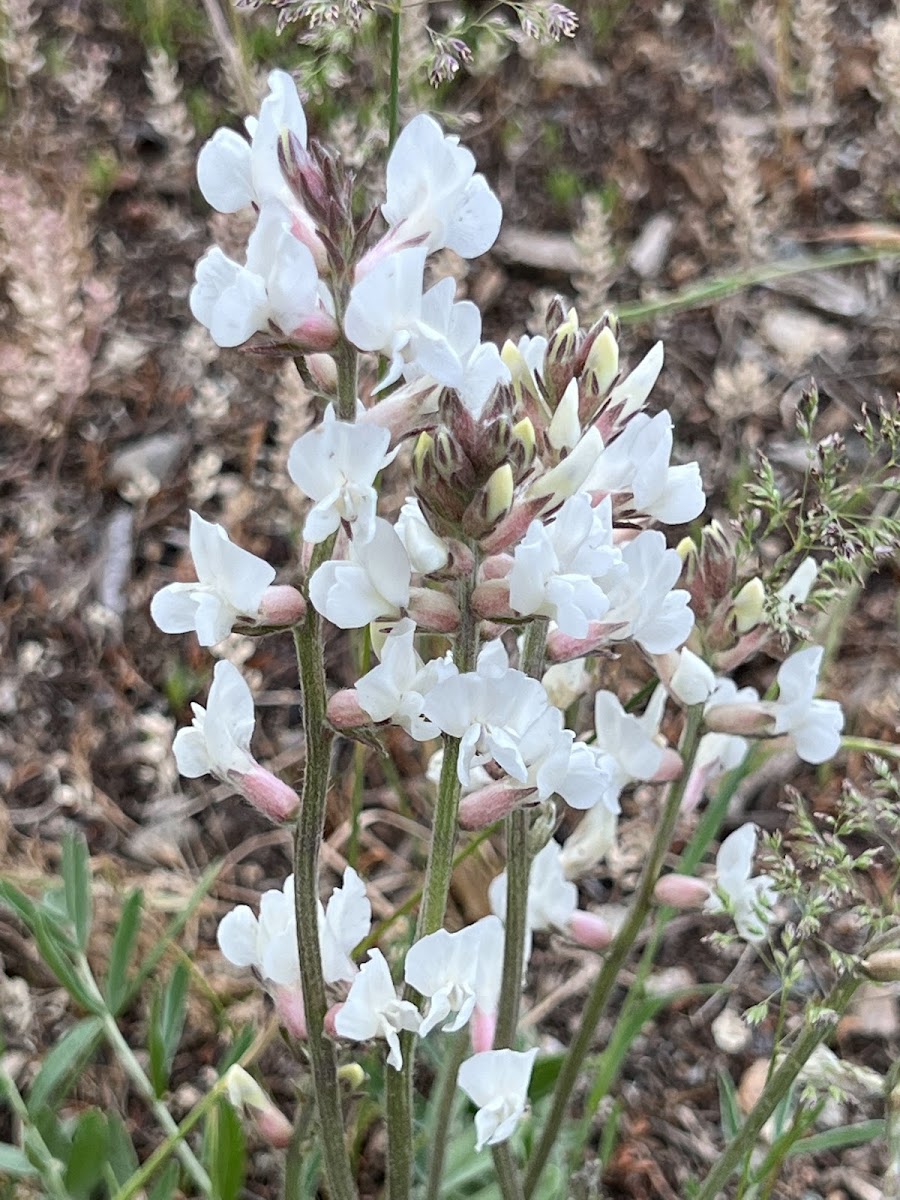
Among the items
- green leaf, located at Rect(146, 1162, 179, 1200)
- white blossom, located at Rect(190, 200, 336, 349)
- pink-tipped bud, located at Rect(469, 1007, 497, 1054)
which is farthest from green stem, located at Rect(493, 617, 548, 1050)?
green leaf, located at Rect(146, 1162, 179, 1200)

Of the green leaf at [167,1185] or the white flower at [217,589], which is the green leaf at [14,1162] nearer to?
the green leaf at [167,1185]

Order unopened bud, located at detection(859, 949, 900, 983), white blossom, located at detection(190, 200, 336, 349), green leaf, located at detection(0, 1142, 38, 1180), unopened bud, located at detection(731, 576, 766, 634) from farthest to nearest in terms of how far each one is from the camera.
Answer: green leaf, located at detection(0, 1142, 38, 1180) < unopened bud, located at detection(731, 576, 766, 634) < unopened bud, located at detection(859, 949, 900, 983) < white blossom, located at detection(190, 200, 336, 349)

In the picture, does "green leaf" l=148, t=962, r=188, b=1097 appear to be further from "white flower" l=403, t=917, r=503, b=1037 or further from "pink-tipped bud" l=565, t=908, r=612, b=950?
"white flower" l=403, t=917, r=503, b=1037

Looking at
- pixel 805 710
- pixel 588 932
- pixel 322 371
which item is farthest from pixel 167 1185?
pixel 322 371

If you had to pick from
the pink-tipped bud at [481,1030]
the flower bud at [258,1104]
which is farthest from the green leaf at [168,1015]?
the pink-tipped bud at [481,1030]

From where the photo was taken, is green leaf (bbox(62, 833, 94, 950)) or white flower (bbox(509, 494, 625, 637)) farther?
green leaf (bbox(62, 833, 94, 950))

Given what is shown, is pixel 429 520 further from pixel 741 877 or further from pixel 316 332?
pixel 741 877
